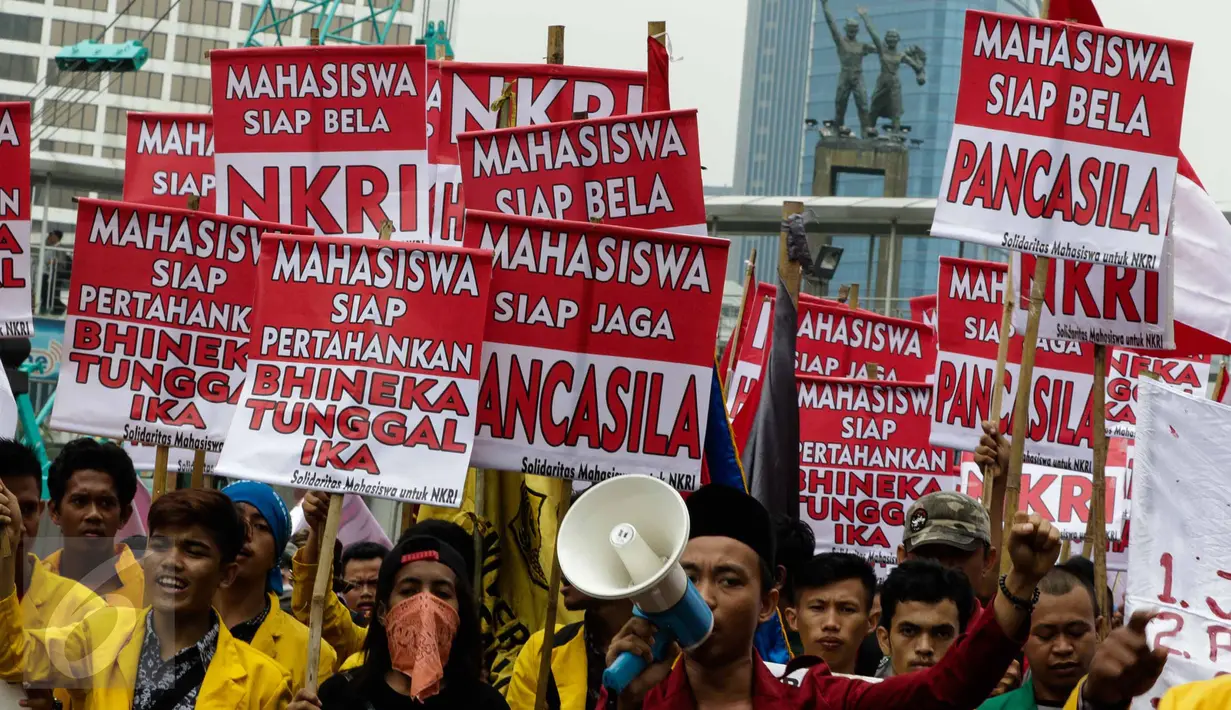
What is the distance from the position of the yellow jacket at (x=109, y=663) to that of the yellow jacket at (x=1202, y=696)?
90.5 inches

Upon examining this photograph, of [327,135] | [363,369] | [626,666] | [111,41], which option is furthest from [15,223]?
[111,41]

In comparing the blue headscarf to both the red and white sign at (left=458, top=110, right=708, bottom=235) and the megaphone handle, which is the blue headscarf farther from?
the megaphone handle

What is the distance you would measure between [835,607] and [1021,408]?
4.40ft

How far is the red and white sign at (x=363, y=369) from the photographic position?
680 cm

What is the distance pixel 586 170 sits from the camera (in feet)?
28.7

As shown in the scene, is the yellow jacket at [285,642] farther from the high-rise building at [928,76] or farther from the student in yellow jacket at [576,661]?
the high-rise building at [928,76]

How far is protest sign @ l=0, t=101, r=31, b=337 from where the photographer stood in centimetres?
878

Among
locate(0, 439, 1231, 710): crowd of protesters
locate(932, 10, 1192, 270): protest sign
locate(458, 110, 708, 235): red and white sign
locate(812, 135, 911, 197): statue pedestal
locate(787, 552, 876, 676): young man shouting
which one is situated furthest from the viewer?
locate(812, 135, 911, 197): statue pedestal

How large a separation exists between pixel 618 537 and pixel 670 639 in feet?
1.20

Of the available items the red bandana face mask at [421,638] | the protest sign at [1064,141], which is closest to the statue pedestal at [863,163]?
the protest sign at [1064,141]

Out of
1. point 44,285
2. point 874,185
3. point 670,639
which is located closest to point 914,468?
point 670,639

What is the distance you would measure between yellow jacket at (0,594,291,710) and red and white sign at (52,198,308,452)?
3.01 meters

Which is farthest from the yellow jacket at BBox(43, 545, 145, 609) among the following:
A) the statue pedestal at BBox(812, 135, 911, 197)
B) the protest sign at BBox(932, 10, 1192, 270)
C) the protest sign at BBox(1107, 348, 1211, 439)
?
the statue pedestal at BBox(812, 135, 911, 197)

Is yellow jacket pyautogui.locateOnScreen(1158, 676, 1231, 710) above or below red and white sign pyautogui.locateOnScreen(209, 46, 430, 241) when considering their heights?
below
